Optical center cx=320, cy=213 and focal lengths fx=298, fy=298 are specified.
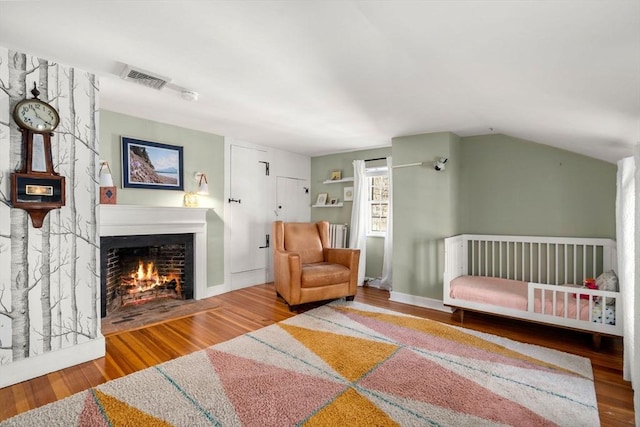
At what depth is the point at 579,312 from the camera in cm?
261

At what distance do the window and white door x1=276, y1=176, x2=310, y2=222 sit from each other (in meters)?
1.22

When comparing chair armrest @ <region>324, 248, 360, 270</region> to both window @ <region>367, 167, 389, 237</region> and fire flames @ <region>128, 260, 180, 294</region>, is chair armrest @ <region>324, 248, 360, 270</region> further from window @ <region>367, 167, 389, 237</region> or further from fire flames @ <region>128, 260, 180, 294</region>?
fire flames @ <region>128, 260, 180, 294</region>

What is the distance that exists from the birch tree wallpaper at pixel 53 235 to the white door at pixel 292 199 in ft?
9.54

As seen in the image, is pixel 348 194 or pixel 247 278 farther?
pixel 348 194

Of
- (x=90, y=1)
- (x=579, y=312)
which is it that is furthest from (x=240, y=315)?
(x=579, y=312)

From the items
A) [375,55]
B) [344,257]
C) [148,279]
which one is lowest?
→ [148,279]

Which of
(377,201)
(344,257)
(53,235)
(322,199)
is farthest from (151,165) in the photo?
(377,201)

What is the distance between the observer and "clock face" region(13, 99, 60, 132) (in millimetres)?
2006

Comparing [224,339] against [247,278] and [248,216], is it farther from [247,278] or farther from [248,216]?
[248,216]

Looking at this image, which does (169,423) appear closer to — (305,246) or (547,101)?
(305,246)

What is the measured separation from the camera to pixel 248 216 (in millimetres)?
4609

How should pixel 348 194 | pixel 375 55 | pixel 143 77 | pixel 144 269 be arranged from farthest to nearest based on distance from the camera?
pixel 348 194 < pixel 144 269 < pixel 143 77 < pixel 375 55

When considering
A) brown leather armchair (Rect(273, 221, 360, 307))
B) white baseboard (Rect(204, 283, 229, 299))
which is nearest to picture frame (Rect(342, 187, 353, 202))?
brown leather armchair (Rect(273, 221, 360, 307))

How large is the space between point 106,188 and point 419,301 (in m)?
3.82
